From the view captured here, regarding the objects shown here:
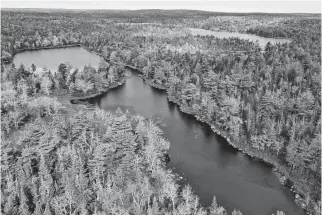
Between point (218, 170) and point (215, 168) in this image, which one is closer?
point (218, 170)

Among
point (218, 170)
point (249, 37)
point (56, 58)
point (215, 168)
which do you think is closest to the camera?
point (218, 170)

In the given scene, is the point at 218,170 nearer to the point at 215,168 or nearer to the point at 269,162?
the point at 215,168

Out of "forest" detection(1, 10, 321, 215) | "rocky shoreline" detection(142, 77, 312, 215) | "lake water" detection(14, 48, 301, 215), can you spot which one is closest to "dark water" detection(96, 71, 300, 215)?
"lake water" detection(14, 48, 301, 215)

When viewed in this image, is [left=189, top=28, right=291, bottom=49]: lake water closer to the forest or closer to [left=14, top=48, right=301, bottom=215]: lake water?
the forest

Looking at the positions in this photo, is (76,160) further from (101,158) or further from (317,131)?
(317,131)

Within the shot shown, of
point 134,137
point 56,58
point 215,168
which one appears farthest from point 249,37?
point 134,137

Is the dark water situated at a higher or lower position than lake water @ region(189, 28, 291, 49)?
lower

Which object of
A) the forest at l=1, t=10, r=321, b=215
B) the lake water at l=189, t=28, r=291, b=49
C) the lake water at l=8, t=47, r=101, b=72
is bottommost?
the forest at l=1, t=10, r=321, b=215
